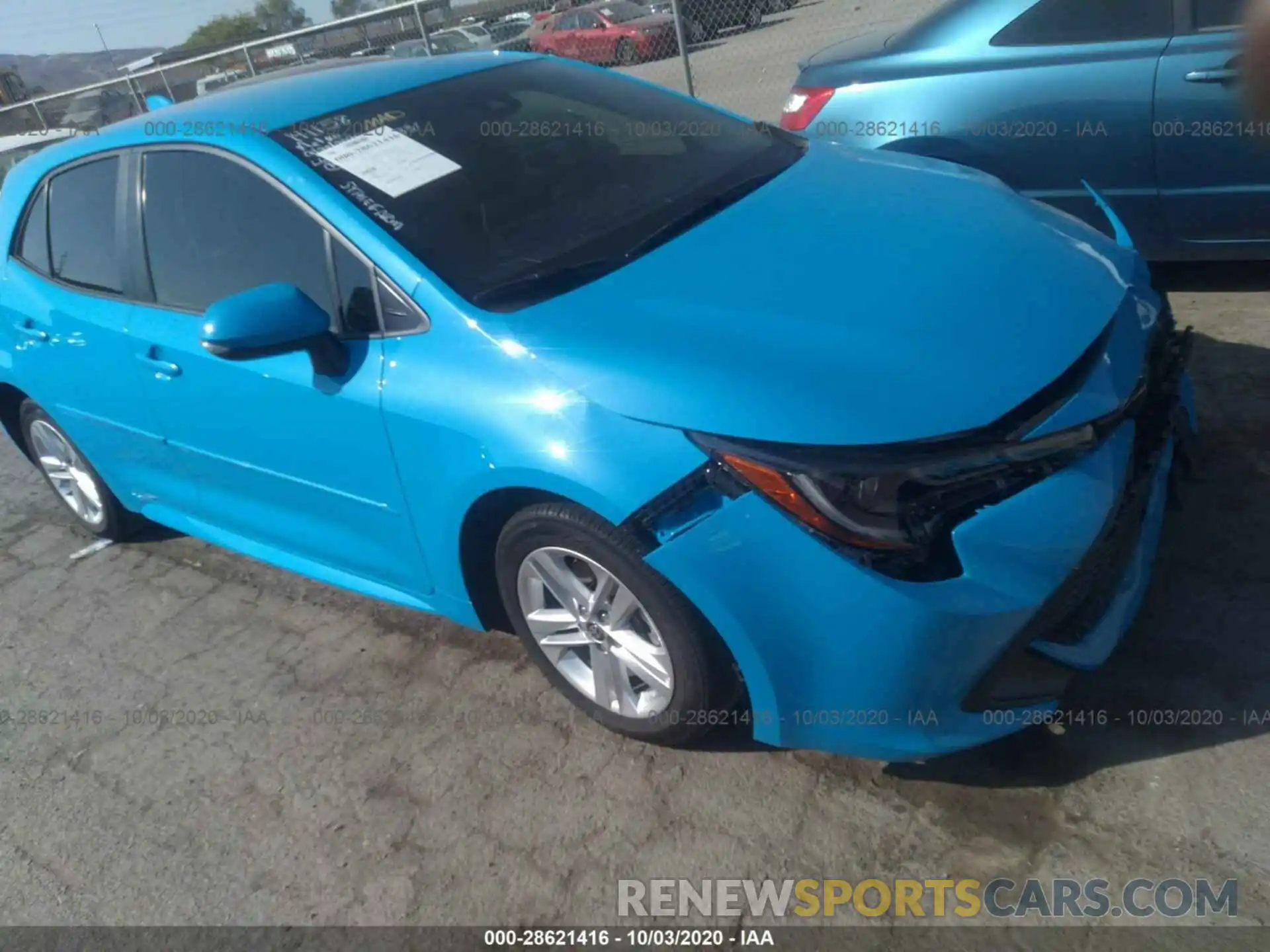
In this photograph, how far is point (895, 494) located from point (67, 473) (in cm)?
391

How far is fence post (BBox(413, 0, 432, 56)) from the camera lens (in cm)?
1019

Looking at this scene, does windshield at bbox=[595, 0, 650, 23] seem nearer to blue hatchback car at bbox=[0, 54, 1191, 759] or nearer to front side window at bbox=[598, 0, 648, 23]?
front side window at bbox=[598, 0, 648, 23]

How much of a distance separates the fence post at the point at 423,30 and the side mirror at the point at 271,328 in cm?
830

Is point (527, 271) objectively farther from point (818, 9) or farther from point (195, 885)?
point (818, 9)

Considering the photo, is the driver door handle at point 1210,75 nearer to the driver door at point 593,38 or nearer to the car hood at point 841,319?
the car hood at point 841,319

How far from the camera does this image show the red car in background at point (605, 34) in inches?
548

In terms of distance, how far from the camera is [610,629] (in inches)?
102

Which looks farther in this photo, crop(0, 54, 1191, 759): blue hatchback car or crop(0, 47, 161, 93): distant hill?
crop(0, 47, 161, 93): distant hill

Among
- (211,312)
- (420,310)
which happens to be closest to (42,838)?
(211,312)

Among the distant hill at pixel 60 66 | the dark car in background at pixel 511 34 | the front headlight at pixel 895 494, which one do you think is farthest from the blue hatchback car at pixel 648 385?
the distant hill at pixel 60 66

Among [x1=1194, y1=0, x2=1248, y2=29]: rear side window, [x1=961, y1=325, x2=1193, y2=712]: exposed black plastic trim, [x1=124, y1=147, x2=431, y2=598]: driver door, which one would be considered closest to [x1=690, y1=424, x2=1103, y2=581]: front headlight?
[x1=961, y1=325, x2=1193, y2=712]: exposed black plastic trim

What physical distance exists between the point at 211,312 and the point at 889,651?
1.89m

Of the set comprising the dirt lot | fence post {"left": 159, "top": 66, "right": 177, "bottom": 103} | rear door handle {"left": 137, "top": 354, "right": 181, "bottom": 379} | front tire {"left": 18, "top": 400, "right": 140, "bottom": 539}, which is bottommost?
the dirt lot

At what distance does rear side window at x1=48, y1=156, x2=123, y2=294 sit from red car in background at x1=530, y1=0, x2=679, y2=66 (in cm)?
1040
